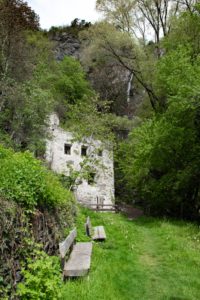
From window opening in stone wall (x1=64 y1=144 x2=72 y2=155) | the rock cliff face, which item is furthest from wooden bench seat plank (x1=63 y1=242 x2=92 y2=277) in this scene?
the rock cliff face

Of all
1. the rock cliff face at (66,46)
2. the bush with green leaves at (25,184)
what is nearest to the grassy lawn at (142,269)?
the bush with green leaves at (25,184)

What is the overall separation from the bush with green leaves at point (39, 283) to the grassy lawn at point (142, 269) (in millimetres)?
760

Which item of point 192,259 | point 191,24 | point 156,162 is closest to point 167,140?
point 156,162

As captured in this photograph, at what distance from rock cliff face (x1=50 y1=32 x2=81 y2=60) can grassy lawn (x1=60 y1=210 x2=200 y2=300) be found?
130 ft

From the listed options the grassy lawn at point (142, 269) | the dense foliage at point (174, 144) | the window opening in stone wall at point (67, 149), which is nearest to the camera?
the grassy lawn at point (142, 269)

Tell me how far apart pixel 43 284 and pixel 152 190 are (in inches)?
716

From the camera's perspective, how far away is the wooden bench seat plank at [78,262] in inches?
280

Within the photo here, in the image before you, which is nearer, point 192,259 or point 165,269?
point 165,269

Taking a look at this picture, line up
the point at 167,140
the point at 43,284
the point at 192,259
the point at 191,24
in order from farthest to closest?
the point at 191,24, the point at 167,140, the point at 192,259, the point at 43,284

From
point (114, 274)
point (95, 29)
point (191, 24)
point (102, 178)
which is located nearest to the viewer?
point (114, 274)

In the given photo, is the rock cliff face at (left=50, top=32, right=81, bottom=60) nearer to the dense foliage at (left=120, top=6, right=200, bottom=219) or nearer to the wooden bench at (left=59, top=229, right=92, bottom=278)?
the dense foliage at (left=120, top=6, right=200, bottom=219)

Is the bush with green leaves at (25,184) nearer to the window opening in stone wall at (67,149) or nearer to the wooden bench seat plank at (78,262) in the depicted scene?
the wooden bench seat plank at (78,262)

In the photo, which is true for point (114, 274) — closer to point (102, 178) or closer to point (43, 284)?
point (43, 284)

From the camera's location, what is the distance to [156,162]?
21.1 meters
